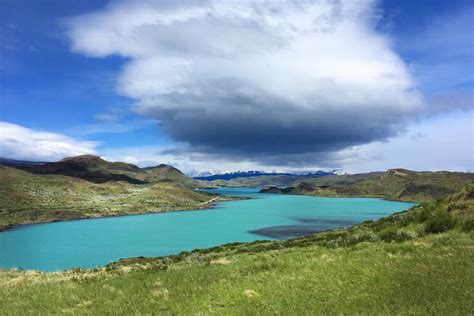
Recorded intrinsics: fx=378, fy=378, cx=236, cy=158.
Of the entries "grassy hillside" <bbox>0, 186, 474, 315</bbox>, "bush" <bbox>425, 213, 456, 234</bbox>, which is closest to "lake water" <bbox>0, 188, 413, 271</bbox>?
"bush" <bbox>425, 213, 456, 234</bbox>

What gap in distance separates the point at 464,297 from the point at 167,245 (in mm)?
113592

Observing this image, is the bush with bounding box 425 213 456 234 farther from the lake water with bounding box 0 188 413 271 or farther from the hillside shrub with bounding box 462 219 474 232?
the lake water with bounding box 0 188 413 271

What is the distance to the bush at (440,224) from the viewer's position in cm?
3216

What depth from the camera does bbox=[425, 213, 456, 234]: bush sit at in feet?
105

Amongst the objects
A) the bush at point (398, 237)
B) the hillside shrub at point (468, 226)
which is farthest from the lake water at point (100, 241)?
the hillside shrub at point (468, 226)

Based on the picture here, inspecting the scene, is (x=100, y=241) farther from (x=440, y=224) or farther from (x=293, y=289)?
(x=293, y=289)

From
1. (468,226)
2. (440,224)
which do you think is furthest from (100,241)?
(468,226)

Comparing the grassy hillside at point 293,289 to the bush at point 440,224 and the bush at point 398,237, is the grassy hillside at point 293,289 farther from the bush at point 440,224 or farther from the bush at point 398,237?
the bush at point 440,224

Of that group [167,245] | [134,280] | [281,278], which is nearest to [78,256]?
[167,245]

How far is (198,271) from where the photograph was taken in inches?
854

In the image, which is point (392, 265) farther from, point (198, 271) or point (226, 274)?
point (198, 271)

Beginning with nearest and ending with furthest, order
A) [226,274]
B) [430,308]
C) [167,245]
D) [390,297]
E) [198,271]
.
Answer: [430,308], [390,297], [226,274], [198,271], [167,245]

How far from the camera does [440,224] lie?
32.9 m

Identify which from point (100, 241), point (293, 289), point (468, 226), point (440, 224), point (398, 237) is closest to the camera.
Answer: point (293, 289)
